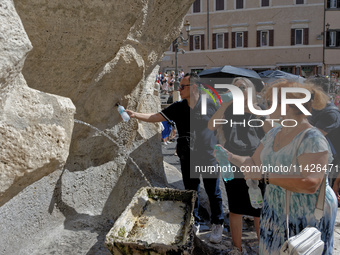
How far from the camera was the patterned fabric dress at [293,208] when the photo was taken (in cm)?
191

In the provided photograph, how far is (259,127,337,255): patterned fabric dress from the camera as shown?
6.26ft

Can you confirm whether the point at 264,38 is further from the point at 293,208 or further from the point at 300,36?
the point at 293,208

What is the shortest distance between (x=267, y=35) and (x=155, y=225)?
25010 millimetres

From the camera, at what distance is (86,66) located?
2.95 m

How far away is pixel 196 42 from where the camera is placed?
2678cm

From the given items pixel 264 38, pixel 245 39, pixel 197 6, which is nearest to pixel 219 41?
pixel 245 39

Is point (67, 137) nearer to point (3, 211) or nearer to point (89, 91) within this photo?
point (3, 211)

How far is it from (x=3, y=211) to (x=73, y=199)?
1.11 meters

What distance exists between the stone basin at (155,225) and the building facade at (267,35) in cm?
2193

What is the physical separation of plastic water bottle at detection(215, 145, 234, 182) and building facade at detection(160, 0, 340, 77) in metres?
22.1

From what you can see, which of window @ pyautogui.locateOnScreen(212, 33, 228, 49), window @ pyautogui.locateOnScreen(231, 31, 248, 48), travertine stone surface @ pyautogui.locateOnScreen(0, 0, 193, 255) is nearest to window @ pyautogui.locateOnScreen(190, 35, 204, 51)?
window @ pyautogui.locateOnScreen(212, 33, 228, 49)

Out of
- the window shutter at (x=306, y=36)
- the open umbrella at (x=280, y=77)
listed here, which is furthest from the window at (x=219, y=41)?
the open umbrella at (x=280, y=77)

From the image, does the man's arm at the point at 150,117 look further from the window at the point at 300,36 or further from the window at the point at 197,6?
the window at the point at 197,6

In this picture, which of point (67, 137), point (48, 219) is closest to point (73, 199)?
point (48, 219)
